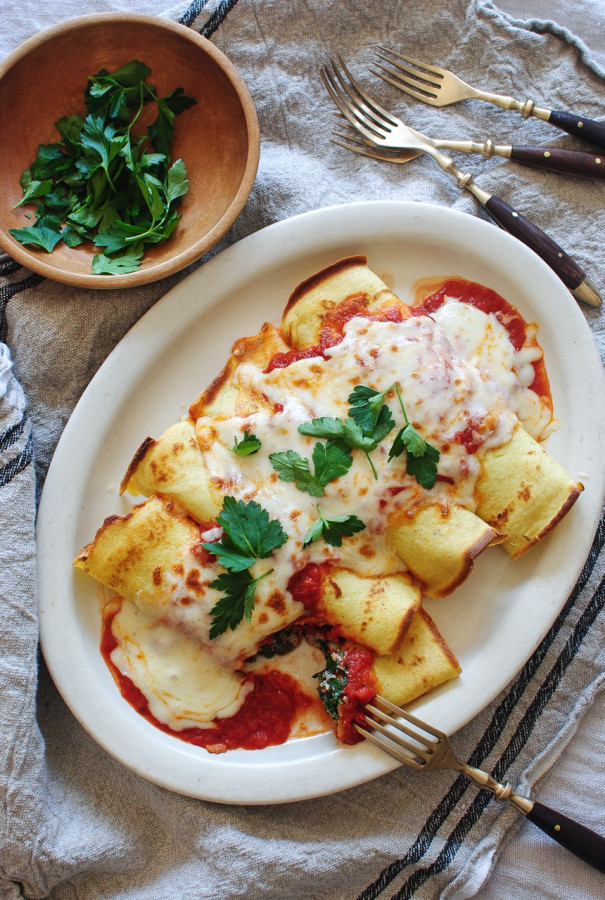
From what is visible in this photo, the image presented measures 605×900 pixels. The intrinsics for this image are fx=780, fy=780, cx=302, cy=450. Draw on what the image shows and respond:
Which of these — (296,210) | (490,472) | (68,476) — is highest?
(296,210)

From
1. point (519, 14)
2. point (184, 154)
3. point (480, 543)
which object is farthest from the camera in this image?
point (519, 14)

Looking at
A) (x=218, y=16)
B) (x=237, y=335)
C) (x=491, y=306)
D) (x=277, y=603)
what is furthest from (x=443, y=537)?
(x=218, y=16)

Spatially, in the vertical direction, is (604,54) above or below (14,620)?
above

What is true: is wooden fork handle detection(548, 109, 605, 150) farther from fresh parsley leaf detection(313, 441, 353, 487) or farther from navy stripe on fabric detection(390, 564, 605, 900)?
navy stripe on fabric detection(390, 564, 605, 900)

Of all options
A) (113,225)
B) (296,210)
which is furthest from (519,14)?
(113,225)

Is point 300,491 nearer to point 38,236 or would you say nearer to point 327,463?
point 327,463

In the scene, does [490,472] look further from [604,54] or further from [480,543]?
[604,54]
